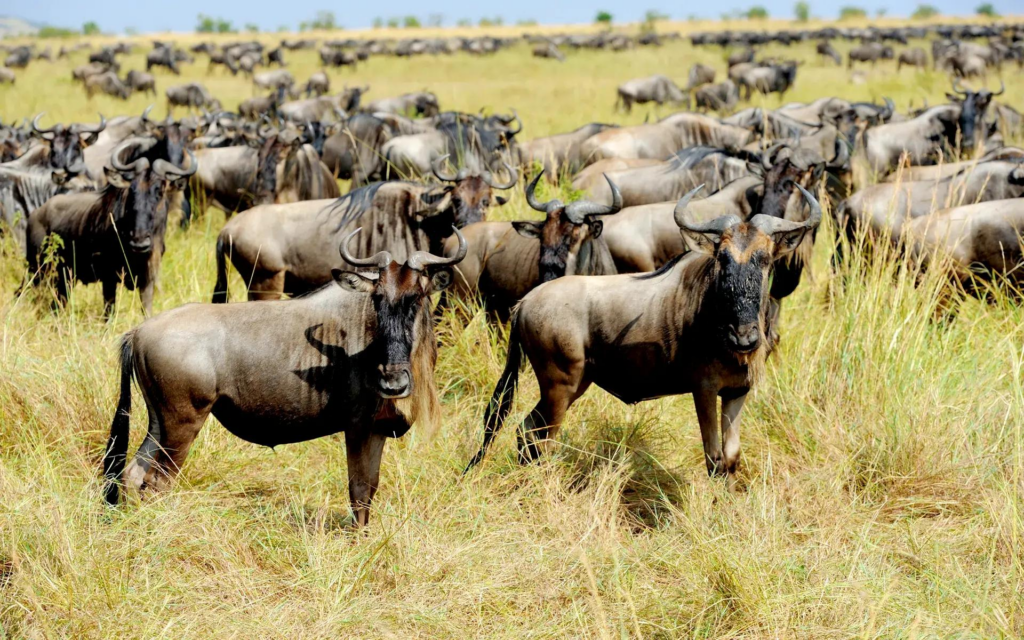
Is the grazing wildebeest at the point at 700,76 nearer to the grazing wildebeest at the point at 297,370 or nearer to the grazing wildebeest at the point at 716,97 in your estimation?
the grazing wildebeest at the point at 716,97

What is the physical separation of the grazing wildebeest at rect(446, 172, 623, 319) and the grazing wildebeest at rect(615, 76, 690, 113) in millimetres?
19700

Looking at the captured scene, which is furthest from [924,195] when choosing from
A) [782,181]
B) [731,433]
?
[731,433]

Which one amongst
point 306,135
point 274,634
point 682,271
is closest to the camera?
point 274,634

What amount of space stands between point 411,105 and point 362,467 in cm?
1935

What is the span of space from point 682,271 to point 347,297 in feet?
5.25

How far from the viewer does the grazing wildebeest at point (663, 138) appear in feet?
41.8

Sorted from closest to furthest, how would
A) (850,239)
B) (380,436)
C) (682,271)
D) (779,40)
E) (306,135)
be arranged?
(380,436) < (682,271) < (850,239) < (306,135) < (779,40)

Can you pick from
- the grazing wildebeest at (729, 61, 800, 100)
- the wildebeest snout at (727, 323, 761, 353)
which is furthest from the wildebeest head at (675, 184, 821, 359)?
the grazing wildebeest at (729, 61, 800, 100)

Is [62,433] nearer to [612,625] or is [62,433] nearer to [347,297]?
[347,297]

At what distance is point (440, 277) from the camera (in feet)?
13.9

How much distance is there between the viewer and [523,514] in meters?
4.50

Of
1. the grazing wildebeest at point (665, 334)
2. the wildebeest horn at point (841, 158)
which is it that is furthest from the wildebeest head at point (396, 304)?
the wildebeest horn at point (841, 158)

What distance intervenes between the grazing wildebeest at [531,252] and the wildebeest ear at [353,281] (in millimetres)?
1743

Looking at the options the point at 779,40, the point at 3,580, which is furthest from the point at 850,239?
the point at 779,40
